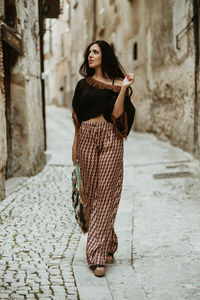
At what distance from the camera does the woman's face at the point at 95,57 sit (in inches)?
140

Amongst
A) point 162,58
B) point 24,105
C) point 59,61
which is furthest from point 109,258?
point 59,61

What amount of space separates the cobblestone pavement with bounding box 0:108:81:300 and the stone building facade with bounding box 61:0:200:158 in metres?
3.22

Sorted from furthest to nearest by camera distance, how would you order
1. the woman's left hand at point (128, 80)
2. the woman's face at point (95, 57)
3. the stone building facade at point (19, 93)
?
the stone building facade at point (19, 93)
the woman's face at point (95, 57)
the woman's left hand at point (128, 80)

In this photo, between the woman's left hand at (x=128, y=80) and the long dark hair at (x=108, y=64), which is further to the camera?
the long dark hair at (x=108, y=64)

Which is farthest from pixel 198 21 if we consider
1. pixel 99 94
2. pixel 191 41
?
pixel 99 94

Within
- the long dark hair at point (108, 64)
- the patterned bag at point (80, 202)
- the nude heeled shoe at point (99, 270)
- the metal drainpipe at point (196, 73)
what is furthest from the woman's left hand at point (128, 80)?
the metal drainpipe at point (196, 73)

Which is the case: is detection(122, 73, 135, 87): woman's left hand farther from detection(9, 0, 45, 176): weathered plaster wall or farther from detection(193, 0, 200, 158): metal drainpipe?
detection(193, 0, 200, 158): metal drainpipe

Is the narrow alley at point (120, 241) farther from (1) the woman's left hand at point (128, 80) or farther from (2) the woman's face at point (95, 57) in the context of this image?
(2) the woman's face at point (95, 57)

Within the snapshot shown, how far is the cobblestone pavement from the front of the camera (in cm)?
315

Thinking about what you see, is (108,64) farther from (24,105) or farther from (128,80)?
(24,105)

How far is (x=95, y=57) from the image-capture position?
11.6ft

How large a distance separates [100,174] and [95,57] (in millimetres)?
880

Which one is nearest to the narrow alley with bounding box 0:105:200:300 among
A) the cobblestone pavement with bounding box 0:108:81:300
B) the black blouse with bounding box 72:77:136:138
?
the cobblestone pavement with bounding box 0:108:81:300

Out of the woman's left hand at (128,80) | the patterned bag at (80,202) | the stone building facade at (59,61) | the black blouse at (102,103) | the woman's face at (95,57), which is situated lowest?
the stone building facade at (59,61)
